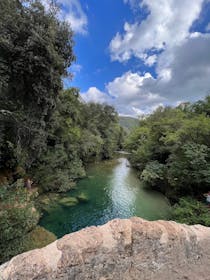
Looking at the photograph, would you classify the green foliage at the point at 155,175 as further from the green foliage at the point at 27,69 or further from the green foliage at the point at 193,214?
the green foliage at the point at 27,69

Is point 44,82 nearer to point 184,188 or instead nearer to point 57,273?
point 57,273

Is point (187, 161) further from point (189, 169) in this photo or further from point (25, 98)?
point (25, 98)

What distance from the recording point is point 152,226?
321 cm

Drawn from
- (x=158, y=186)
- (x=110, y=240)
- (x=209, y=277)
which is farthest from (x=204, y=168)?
(x=110, y=240)

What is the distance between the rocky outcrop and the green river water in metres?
6.09

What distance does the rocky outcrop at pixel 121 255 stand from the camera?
7.80ft

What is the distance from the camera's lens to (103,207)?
1136 cm

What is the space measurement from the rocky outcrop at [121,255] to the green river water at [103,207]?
6092 millimetres

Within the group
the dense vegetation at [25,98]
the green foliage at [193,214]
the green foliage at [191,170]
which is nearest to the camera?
the dense vegetation at [25,98]

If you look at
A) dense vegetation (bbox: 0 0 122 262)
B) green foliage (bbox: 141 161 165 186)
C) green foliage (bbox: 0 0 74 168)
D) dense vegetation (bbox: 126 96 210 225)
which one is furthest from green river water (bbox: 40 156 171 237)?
green foliage (bbox: 0 0 74 168)

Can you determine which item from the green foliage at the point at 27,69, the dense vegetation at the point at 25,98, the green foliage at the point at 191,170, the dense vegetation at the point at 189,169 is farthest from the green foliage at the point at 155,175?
the green foliage at the point at 27,69

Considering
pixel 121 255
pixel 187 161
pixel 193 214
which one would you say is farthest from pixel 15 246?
pixel 187 161

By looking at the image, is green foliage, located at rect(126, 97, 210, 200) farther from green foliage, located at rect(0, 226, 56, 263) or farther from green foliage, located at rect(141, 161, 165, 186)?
green foliage, located at rect(0, 226, 56, 263)

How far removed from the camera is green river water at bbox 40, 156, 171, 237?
923cm
